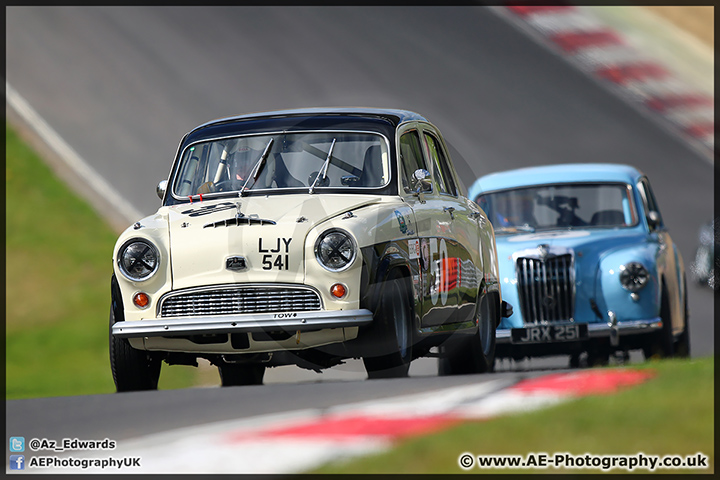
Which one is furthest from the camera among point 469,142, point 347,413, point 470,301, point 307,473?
point 469,142

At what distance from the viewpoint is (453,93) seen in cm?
2394

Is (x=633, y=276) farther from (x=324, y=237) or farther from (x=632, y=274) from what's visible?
(x=324, y=237)

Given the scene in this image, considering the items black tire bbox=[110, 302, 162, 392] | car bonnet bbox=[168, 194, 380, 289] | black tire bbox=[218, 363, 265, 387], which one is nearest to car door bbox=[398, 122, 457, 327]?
car bonnet bbox=[168, 194, 380, 289]

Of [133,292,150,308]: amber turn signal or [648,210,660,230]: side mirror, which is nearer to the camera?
[133,292,150,308]: amber turn signal

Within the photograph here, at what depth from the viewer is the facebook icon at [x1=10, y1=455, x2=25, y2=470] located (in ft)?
18.5

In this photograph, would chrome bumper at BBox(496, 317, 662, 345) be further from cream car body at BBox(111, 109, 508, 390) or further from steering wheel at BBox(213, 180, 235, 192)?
steering wheel at BBox(213, 180, 235, 192)

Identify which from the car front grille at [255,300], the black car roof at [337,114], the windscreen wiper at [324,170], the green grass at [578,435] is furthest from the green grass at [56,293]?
the green grass at [578,435]

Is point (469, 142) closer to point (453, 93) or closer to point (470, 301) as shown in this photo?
point (453, 93)

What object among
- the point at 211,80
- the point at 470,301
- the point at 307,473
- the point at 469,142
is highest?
the point at 211,80

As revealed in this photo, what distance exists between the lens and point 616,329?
395 inches

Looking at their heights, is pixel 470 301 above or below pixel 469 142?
below

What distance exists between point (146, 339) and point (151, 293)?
0.28m

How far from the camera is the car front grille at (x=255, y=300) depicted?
6.94 m

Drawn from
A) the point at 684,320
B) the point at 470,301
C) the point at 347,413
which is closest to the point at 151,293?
the point at 347,413
